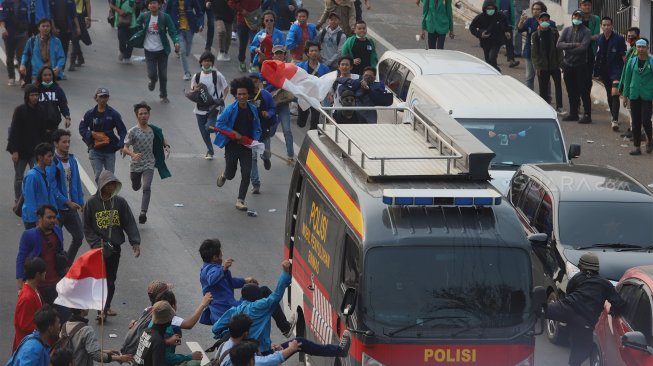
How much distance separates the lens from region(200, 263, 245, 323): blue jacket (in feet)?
41.5

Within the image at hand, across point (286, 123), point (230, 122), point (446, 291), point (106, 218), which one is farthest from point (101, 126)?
point (446, 291)

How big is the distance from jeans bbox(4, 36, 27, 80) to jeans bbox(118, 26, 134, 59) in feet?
8.07

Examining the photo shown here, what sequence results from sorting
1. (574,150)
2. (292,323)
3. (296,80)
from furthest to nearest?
(296,80) → (574,150) → (292,323)

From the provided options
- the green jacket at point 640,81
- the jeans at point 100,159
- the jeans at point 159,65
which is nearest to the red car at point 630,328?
the jeans at point 100,159

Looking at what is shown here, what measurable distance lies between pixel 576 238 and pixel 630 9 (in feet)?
45.0

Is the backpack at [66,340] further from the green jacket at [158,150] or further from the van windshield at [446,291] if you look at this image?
the green jacket at [158,150]

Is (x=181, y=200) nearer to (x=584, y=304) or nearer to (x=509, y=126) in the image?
(x=509, y=126)

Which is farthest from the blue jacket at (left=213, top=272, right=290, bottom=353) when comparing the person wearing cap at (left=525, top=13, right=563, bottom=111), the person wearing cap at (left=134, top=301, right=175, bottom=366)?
the person wearing cap at (left=525, top=13, right=563, bottom=111)

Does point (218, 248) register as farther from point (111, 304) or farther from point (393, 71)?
point (393, 71)

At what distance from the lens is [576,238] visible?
1466 centimetres

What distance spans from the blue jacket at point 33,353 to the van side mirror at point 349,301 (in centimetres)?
233

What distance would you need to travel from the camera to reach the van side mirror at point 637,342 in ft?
37.5

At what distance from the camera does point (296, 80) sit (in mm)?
18422

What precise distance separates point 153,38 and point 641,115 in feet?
28.4
